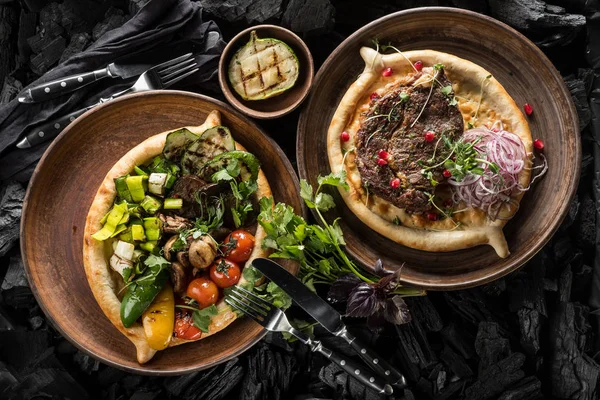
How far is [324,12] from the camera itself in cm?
627

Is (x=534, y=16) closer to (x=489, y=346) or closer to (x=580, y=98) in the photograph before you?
(x=580, y=98)

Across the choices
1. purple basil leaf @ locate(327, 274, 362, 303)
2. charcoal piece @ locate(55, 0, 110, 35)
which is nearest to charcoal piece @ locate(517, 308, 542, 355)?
purple basil leaf @ locate(327, 274, 362, 303)

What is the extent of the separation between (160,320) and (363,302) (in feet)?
6.11

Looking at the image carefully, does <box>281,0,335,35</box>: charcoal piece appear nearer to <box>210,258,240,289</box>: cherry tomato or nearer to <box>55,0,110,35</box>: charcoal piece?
<box>55,0,110,35</box>: charcoal piece

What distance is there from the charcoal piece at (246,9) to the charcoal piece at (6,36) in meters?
2.22

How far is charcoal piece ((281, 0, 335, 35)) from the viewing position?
6.25 metres

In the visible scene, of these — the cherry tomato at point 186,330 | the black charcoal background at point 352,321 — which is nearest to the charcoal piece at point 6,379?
the black charcoal background at point 352,321

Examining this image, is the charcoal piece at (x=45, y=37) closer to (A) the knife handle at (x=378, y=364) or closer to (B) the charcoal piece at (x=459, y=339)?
(A) the knife handle at (x=378, y=364)

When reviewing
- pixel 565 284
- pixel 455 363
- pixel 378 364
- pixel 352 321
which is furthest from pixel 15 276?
pixel 565 284

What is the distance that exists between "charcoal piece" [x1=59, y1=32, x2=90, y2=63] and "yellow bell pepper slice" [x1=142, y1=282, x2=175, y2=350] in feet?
8.88

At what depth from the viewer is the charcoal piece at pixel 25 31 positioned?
681 centimetres

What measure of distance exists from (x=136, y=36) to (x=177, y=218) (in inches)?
72.3

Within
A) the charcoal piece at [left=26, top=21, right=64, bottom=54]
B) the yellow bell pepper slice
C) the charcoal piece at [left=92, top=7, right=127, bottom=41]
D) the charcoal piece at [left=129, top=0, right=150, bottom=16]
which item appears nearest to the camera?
the yellow bell pepper slice

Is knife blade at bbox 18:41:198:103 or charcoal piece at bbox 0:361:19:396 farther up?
knife blade at bbox 18:41:198:103
